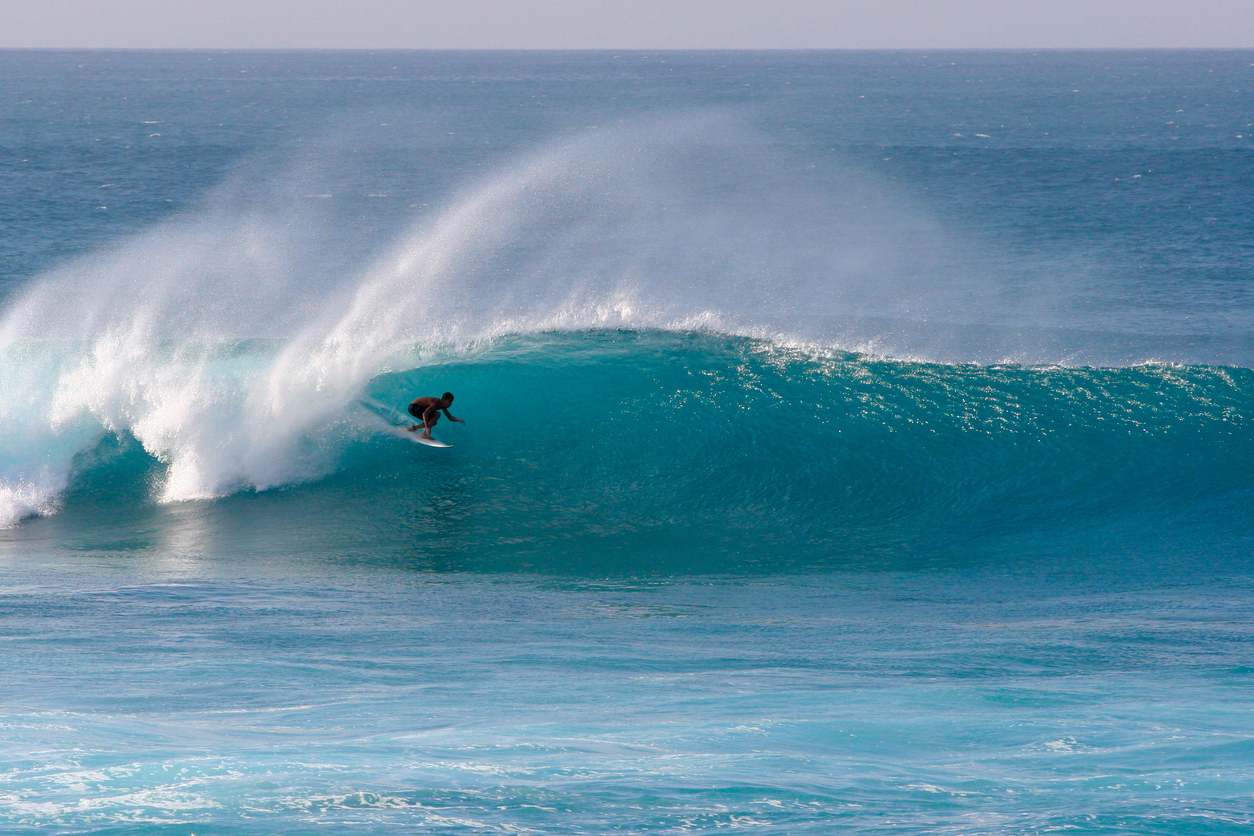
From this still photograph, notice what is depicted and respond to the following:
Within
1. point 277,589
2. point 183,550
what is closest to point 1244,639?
point 277,589

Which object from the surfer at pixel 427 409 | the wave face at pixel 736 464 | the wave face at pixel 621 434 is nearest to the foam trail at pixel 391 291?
the wave face at pixel 621 434

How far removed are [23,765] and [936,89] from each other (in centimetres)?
13236

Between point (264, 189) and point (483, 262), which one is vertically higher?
point (264, 189)

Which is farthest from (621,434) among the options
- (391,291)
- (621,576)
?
(391,291)

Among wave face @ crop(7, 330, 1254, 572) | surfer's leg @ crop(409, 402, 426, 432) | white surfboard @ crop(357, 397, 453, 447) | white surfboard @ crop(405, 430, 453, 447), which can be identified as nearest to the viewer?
wave face @ crop(7, 330, 1254, 572)

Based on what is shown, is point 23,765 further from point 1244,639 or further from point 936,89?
point 936,89

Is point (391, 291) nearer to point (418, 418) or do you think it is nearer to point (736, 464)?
point (418, 418)

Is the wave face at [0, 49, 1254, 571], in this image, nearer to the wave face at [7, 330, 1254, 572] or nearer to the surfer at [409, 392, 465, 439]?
the wave face at [7, 330, 1254, 572]

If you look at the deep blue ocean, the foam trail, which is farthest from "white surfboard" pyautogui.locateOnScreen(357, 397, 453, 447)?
the foam trail

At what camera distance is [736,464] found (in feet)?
36.0

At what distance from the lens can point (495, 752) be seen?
205 inches

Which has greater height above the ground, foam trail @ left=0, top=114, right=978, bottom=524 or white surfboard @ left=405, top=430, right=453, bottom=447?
foam trail @ left=0, top=114, right=978, bottom=524

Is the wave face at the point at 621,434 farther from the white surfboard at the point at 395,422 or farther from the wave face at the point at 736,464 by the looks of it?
the white surfboard at the point at 395,422

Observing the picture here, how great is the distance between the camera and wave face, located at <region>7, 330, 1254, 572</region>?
9.61 meters
